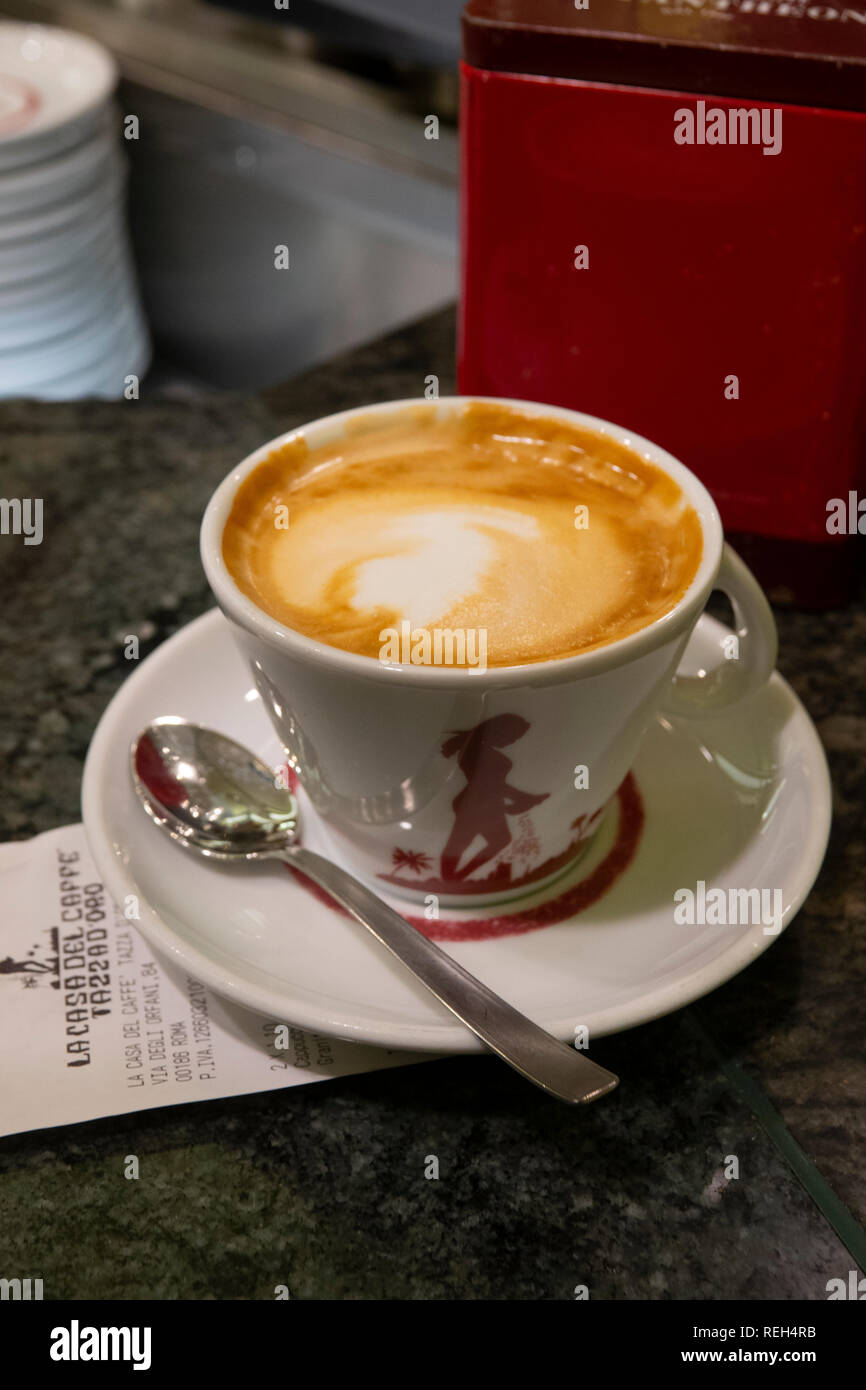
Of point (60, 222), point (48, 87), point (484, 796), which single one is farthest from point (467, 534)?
point (48, 87)

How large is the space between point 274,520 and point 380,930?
0.73 feet

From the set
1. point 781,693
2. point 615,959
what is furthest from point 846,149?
point 615,959

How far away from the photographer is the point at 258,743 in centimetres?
67

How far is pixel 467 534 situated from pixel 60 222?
0.80 meters

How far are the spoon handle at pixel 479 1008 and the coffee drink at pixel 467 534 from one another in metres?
0.12

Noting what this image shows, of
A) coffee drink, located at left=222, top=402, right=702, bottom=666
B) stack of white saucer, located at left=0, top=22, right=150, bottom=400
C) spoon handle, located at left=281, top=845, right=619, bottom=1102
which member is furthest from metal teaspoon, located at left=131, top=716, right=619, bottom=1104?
stack of white saucer, located at left=0, top=22, right=150, bottom=400

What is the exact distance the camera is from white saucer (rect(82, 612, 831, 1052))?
0.49m

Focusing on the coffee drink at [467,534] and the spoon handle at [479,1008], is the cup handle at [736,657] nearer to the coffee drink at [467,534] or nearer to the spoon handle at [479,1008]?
the coffee drink at [467,534]

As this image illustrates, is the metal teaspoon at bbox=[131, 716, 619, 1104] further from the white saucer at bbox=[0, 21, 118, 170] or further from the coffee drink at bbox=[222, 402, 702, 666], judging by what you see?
the white saucer at bbox=[0, 21, 118, 170]

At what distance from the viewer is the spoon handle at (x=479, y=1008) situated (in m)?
0.46

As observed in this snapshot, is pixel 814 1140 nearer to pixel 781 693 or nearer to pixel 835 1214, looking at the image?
pixel 835 1214

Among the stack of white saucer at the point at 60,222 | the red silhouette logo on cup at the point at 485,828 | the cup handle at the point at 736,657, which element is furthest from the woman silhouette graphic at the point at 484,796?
the stack of white saucer at the point at 60,222

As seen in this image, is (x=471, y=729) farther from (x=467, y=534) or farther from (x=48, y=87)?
(x=48, y=87)

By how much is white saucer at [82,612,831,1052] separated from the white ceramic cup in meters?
0.03
